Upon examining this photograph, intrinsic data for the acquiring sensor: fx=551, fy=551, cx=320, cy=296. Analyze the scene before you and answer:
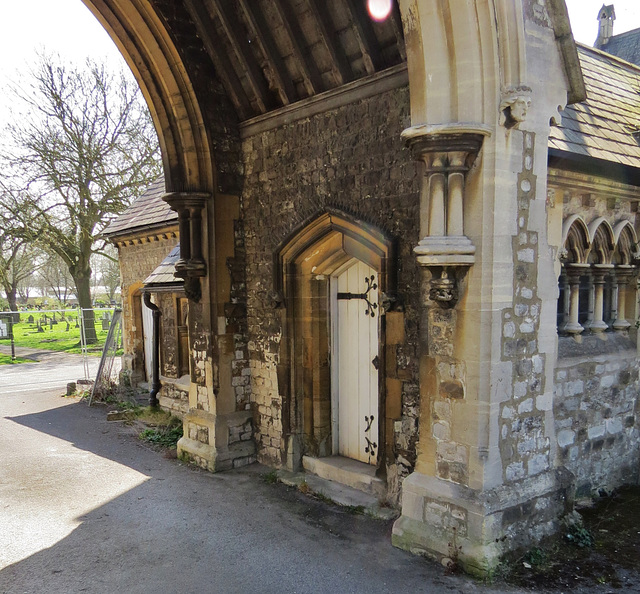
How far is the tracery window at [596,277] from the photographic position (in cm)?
570

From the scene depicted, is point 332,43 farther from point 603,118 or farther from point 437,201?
point 603,118

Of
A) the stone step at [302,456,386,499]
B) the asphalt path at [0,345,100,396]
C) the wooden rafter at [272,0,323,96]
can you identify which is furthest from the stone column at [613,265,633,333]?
the asphalt path at [0,345,100,396]

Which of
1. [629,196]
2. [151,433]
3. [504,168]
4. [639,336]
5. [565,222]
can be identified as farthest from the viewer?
[151,433]

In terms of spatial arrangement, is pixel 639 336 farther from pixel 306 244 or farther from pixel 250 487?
pixel 250 487

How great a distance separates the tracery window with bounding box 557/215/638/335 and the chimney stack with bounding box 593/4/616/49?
12.9 meters

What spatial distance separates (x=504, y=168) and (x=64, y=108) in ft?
56.9

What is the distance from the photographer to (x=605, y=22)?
1634 centimetres

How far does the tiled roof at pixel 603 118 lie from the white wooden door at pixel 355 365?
2420 mm

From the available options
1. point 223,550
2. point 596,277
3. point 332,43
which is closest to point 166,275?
point 332,43

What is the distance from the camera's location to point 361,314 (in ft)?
20.6

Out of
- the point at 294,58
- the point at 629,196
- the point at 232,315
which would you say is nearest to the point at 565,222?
the point at 629,196

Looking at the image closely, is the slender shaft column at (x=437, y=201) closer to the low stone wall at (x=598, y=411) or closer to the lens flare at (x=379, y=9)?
the lens flare at (x=379, y=9)

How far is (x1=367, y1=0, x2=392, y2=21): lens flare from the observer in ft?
17.2

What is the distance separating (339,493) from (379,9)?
495 cm
